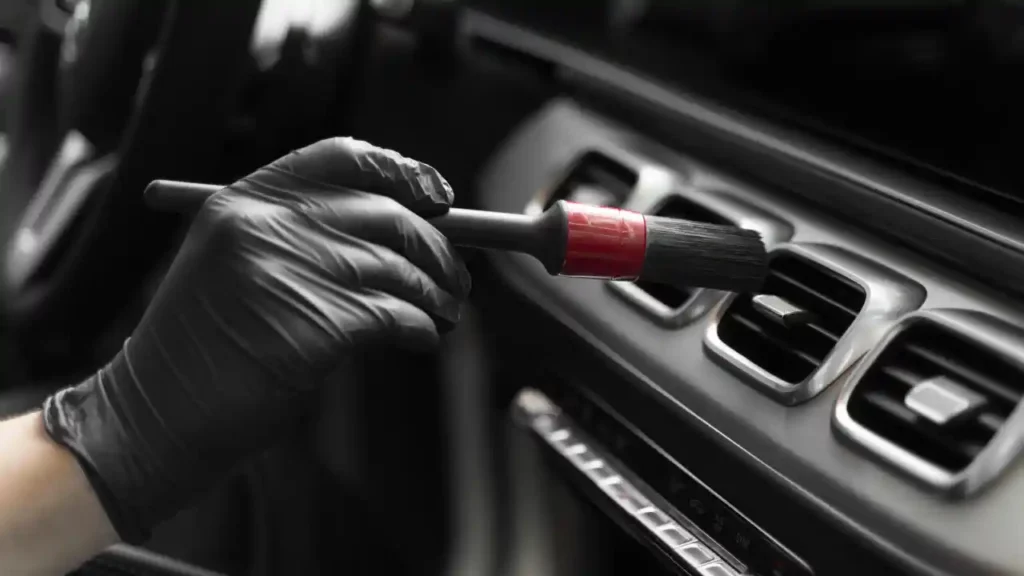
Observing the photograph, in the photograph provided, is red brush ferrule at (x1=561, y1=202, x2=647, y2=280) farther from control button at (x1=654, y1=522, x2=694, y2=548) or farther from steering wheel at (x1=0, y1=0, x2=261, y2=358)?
steering wheel at (x1=0, y1=0, x2=261, y2=358)

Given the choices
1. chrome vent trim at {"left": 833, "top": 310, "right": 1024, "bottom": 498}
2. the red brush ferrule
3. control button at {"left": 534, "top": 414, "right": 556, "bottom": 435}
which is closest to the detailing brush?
the red brush ferrule

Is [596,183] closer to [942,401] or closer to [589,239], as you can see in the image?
[589,239]

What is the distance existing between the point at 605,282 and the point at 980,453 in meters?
0.29

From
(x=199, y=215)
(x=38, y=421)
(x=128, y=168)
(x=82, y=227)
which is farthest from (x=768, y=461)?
(x=82, y=227)

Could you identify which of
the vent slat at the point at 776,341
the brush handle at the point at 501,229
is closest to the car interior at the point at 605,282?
the vent slat at the point at 776,341

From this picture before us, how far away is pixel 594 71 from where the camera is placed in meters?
0.86

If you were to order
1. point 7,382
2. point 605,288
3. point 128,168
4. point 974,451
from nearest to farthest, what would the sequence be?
point 974,451, point 605,288, point 128,168, point 7,382

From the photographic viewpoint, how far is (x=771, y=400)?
0.55m

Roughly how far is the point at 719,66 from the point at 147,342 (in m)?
0.58

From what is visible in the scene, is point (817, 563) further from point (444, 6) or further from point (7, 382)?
point (7, 382)

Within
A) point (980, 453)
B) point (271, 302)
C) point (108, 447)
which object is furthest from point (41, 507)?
point (980, 453)

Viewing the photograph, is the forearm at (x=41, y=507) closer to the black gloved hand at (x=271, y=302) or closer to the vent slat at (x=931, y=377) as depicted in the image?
the black gloved hand at (x=271, y=302)

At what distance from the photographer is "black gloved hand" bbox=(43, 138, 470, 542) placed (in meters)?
0.54

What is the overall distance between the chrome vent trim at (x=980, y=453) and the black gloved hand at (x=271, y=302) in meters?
0.25
